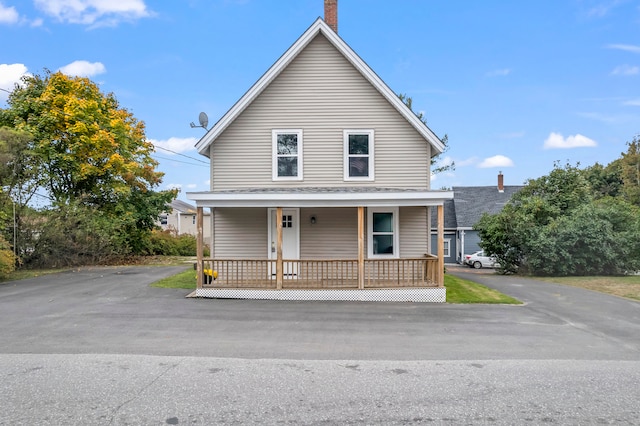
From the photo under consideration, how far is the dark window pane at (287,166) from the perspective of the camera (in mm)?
13641

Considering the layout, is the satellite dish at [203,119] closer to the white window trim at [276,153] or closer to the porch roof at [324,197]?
the white window trim at [276,153]

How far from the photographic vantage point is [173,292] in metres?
12.8

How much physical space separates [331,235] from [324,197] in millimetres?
2417

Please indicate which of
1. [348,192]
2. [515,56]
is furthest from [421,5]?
[348,192]

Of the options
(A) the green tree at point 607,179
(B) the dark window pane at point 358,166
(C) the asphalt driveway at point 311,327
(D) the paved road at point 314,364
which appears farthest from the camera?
(A) the green tree at point 607,179

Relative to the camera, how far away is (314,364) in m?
6.01

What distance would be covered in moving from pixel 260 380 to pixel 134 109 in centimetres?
2828

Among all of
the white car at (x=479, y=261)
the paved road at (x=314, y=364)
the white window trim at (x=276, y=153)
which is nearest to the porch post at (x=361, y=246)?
the paved road at (x=314, y=364)

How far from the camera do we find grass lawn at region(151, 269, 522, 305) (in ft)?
38.5

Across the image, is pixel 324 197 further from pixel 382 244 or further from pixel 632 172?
pixel 632 172

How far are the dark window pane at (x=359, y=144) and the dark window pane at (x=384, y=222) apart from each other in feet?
7.06

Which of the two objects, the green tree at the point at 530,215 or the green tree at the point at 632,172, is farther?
the green tree at the point at 632,172

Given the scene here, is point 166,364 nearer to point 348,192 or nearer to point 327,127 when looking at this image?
point 348,192

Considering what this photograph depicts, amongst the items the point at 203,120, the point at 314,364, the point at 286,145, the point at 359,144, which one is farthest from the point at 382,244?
the point at 203,120
